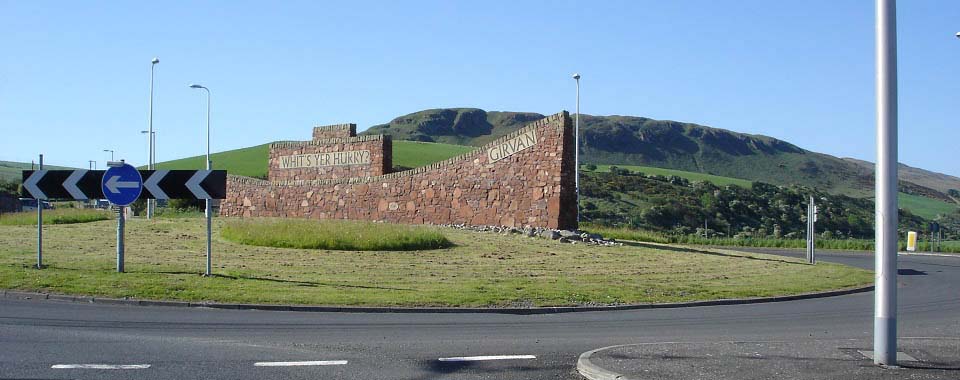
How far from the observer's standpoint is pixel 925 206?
3238 inches

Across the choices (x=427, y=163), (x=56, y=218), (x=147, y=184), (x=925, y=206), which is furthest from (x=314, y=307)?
(x=925, y=206)

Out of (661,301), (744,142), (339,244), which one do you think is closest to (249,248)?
(339,244)

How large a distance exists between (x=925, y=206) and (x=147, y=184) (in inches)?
3160

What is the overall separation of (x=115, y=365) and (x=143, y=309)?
196 inches

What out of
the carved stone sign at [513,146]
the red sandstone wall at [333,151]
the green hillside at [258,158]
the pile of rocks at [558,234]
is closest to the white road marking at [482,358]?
the pile of rocks at [558,234]

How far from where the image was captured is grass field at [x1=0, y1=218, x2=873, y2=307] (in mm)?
15305

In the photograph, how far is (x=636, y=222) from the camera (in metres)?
60.3

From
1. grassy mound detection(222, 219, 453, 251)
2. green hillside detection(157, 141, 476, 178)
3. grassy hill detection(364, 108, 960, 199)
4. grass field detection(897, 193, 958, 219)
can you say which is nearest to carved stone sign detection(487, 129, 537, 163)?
grassy mound detection(222, 219, 453, 251)

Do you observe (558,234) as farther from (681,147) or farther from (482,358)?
(681,147)

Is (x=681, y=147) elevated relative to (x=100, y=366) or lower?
elevated

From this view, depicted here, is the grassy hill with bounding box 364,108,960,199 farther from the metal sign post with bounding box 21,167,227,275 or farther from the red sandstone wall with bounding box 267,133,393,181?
the metal sign post with bounding box 21,167,227,275

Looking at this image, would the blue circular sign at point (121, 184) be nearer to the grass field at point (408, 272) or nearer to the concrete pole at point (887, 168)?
the grass field at point (408, 272)

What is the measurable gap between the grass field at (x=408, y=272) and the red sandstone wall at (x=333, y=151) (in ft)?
21.0

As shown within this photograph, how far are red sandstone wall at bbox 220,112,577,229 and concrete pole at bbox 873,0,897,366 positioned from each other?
18.3 meters
